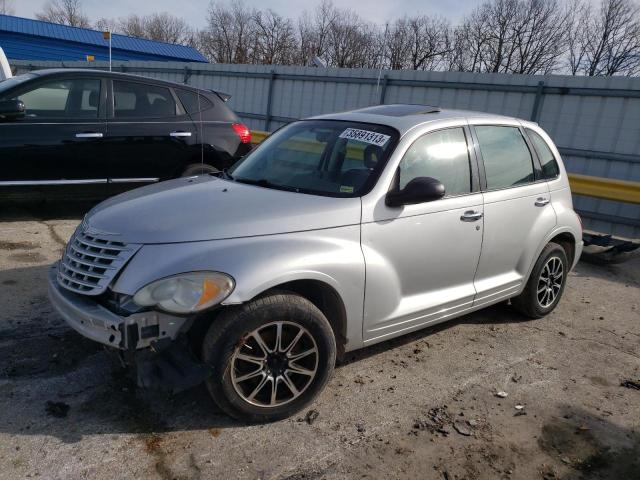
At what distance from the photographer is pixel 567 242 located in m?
4.96

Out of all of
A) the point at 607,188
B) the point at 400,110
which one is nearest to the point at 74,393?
the point at 400,110

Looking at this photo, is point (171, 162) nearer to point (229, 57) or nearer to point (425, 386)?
point (425, 386)

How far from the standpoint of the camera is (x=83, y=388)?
10.4ft

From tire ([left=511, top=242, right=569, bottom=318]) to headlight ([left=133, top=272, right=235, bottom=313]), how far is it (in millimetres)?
3004

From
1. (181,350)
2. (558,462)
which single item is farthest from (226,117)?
(558,462)

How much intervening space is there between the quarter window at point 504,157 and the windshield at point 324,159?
0.95 m

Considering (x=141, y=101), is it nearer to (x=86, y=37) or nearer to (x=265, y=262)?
(x=265, y=262)

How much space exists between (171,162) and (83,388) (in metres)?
4.08

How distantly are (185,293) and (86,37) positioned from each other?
40479 millimetres

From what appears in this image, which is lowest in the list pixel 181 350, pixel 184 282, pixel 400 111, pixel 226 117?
pixel 181 350

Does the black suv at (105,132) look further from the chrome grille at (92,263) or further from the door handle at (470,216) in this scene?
the door handle at (470,216)

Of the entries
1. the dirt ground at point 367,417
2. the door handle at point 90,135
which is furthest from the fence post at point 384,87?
the dirt ground at point 367,417

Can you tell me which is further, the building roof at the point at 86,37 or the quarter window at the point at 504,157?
→ the building roof at the point at 86,37

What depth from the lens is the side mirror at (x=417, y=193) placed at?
3271 mm
